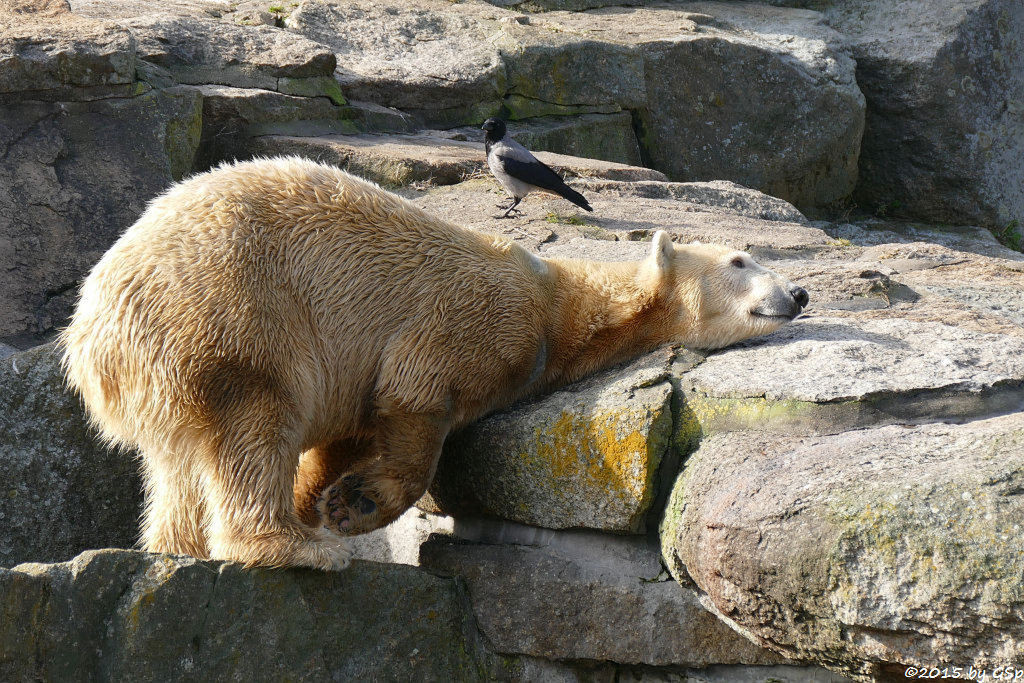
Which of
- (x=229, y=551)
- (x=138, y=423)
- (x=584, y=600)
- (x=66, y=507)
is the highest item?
(x=138, y=423)

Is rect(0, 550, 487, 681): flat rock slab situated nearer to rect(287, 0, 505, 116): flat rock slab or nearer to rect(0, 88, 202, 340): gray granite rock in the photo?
rect(0, 88, 202, 340): gray granite rock

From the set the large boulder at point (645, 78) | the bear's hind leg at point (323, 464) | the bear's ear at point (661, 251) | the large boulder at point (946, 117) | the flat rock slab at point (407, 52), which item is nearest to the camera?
the bear's hind leg at point (323, 464)

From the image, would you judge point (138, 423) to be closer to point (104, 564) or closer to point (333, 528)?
point (104, 564)

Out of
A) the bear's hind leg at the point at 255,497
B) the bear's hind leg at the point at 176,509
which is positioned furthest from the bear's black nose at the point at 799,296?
the bear's hind leg at the point at 176,509

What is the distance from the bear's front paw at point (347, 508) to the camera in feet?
12.5

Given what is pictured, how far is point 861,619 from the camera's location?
2.97 metres

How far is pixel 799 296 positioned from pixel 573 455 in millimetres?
1191

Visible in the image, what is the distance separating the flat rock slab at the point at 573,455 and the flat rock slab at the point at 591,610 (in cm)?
15

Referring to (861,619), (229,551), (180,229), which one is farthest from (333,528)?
(861,619)

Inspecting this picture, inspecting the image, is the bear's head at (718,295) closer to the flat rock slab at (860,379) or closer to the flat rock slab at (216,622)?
the flat rock slab at (860,379)

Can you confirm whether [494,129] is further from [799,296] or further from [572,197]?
[799,296]

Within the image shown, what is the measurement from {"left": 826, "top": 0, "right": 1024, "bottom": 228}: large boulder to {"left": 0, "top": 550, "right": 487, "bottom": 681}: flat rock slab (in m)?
7.79

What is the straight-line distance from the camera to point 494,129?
6.87m

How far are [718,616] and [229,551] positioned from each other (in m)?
1.66
